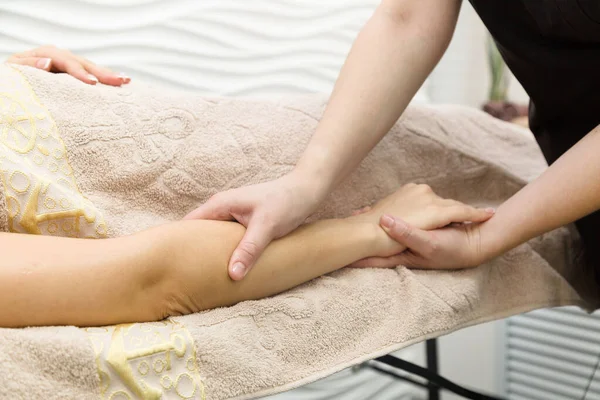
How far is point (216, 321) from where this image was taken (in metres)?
0.75

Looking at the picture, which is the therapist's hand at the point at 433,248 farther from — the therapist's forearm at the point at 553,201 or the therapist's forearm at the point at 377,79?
the therapist's forearm at the point at 377,79

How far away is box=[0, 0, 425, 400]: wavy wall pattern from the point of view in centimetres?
141

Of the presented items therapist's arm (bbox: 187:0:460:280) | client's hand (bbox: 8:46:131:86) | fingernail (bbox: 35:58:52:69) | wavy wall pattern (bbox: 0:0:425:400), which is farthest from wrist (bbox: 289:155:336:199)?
wavy wall pattern (bbox: 0:0:425:400)

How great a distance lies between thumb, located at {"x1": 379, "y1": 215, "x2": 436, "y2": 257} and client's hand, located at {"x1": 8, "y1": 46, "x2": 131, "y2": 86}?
0.52m

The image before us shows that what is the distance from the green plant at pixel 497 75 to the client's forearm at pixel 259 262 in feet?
6.15

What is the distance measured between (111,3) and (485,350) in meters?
1.13

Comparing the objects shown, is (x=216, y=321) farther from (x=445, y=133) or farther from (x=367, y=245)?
(x=445, y=133)

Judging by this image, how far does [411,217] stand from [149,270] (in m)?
0.44

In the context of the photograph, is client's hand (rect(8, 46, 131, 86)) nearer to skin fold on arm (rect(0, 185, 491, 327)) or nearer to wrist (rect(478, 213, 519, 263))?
skin fold on arm (rect(0, 185, 491, 327))

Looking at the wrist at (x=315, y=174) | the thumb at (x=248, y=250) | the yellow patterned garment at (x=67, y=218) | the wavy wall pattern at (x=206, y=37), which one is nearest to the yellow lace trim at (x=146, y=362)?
the yellow patterned garment at (x=67, y=218)

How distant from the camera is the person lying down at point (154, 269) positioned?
26.6 inches

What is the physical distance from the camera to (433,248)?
94 cm

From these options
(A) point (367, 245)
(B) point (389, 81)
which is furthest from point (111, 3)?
(A) point (367, 245)

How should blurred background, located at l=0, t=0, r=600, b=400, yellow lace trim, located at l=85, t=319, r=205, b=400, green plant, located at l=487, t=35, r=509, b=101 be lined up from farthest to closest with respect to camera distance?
green plant, located at l=487, t=35, r=509, b=101
blurred background, located at l=0, t=0, r=600, b=400
yellow lace trim, located at l=85, t=319, r=205, b=400
